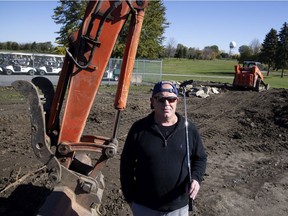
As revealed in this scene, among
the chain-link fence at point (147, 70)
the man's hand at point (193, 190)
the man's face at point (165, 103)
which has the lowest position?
the chain-link fence at point (147, 70)

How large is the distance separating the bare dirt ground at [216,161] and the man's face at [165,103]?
2.41 m

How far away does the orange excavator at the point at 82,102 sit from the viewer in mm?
3691

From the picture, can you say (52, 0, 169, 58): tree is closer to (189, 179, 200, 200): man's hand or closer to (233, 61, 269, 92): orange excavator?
(233, 61, 269, 92): orange excavator

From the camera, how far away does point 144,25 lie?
34.1m

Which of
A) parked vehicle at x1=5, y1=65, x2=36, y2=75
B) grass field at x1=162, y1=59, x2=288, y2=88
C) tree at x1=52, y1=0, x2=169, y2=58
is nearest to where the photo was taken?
parked vehicle at x1=5, y1=65, x2=36, y2=75

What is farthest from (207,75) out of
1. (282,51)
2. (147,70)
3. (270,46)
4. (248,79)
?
(248,79)

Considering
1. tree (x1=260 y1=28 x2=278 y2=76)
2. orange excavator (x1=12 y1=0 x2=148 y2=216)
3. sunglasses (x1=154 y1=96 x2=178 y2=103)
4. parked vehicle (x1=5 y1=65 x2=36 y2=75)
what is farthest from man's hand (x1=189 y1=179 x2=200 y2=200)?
→ tree (x1=260 y1=28 x2=278 y2=76)

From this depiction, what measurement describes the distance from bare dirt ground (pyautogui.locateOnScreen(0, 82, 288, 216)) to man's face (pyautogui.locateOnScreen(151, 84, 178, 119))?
2.41 metres

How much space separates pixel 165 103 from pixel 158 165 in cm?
50

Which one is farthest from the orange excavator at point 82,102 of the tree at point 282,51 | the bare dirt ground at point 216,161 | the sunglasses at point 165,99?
the tree at point 282,51

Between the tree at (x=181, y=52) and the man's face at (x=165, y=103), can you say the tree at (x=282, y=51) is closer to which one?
the tree at (x=181, y=52)

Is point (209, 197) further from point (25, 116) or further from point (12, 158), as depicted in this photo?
point (25, 116)

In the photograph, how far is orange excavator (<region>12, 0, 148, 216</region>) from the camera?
3691 mm

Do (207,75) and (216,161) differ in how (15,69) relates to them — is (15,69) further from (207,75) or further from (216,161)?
(207,75)
